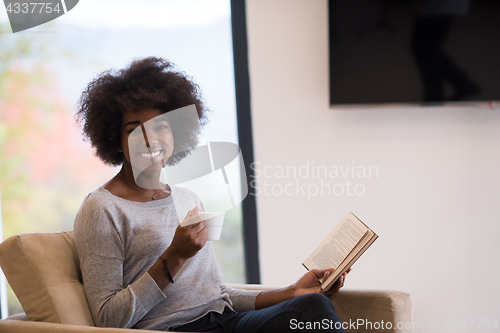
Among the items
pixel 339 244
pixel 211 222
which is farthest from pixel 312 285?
pixel 211 222

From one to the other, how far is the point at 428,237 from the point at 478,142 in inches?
18.5

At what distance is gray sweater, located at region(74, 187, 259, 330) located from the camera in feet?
3.39

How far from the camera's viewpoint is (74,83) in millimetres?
2217

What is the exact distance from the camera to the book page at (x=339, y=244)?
3.76 ft

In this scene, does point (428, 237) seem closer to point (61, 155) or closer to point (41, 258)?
point (41, 258)

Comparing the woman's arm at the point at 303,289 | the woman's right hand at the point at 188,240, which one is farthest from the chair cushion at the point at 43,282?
the woman's arm at the point at 303,289

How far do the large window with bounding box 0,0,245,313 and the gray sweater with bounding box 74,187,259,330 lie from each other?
0.87m

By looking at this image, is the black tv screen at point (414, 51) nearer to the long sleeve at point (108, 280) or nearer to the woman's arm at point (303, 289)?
the woman's arm at point (303, 289)

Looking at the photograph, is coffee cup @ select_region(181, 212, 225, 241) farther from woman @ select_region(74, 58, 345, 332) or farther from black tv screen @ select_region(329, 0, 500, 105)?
black tv screen @ select_region(329, 0, 500, 105)

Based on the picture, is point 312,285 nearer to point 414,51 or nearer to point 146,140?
point 146,140

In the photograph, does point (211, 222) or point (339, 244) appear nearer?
point (211, 222)

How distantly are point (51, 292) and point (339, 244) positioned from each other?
78 cm

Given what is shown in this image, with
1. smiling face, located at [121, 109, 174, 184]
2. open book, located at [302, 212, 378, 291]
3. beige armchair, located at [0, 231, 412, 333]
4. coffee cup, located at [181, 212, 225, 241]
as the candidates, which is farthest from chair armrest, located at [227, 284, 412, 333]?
smiling face, located at [121, 109, 174, 184]

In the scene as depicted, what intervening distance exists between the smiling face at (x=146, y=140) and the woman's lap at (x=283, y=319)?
0.45m
